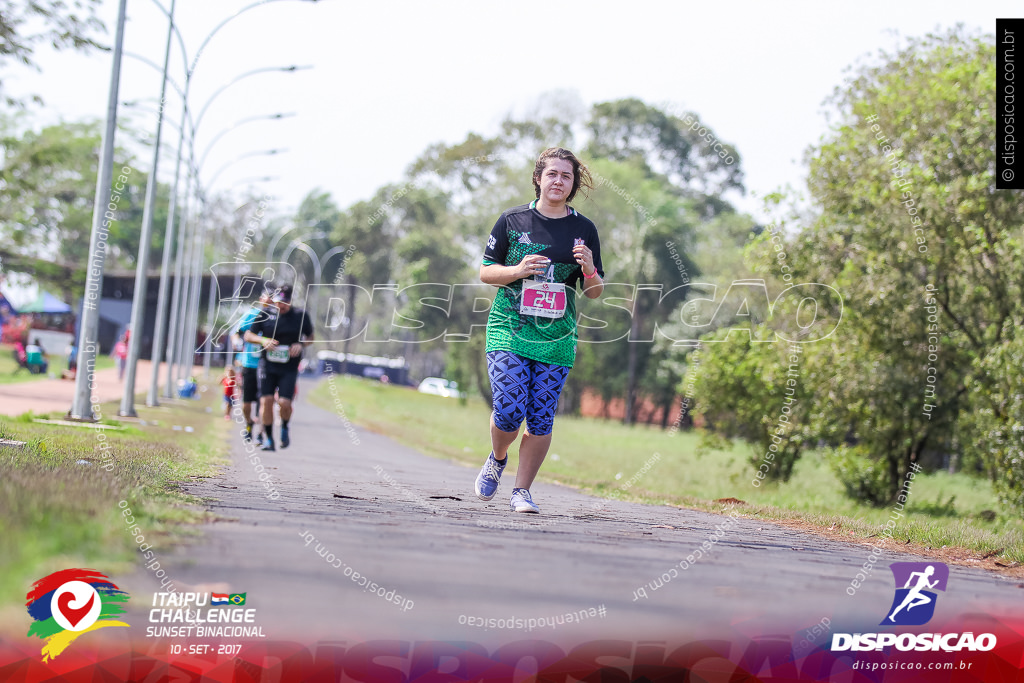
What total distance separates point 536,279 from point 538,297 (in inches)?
3.9

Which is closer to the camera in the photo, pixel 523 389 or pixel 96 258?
pixel 523 389

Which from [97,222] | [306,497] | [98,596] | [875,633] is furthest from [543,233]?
→ [97,222]

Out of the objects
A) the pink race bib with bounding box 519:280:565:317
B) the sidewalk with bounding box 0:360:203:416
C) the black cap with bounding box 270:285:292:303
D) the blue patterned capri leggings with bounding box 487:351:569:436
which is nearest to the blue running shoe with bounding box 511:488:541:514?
the blue patterned capri leggings with bounding box 487:351:569:436

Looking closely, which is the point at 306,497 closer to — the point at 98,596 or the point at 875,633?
the point at 98,596

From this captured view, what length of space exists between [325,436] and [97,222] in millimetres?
6690

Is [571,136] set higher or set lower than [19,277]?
higher

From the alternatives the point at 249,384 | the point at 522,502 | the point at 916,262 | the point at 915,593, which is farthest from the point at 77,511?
the point at 916,262

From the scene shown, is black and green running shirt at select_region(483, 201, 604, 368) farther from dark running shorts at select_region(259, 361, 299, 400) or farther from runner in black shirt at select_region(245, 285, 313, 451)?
dark running shorts at select_region(259, 361, 299, 400)

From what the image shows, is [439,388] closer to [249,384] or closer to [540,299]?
[249,384]

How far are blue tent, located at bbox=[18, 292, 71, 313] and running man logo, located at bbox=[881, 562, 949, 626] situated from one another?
51.5 metres

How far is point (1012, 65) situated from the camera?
263 inches

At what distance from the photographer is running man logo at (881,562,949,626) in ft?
11.6

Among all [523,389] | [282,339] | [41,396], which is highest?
[282,339]

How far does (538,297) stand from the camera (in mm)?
5270
